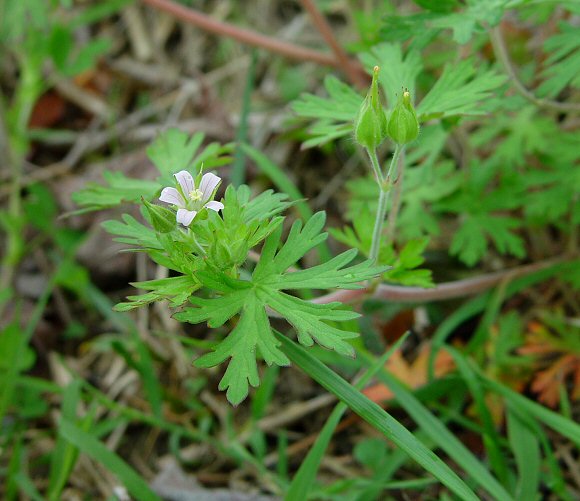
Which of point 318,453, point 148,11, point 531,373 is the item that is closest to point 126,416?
point 318,453

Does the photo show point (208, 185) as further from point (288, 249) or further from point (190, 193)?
point (288, 249)

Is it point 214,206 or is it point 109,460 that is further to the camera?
point 109,460

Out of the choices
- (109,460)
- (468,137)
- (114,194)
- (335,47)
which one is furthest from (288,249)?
(335,47)

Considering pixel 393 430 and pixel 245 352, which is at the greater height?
pixel 245 352

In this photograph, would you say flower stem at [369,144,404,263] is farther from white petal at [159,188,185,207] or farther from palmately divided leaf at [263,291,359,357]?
white petal at [159,188,185,207]

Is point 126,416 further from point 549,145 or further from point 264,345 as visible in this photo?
point 549,145

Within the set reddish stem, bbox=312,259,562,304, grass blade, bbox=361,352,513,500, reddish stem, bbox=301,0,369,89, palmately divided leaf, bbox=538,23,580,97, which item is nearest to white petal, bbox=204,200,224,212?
reddish stem, bbox=312,259,562,304

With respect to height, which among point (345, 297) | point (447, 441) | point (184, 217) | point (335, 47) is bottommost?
point (447, 441)
